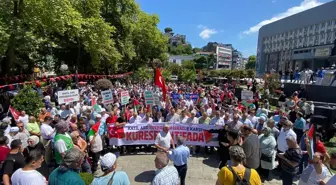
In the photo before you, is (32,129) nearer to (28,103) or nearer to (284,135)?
(28,103)

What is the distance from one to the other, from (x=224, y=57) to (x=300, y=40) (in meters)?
108

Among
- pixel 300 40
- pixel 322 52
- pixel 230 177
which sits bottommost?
pixel 230 177

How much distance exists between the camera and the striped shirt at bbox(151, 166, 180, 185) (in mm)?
3801

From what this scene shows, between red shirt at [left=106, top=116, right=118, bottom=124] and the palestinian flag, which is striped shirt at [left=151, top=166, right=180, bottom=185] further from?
red shirt at [left=106, top=116, right=118, bottom=124]

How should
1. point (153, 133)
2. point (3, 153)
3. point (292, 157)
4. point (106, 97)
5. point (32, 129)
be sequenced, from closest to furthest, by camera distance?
point (3, 153), point (292, 157), point (32, 129), point (153, 133), point (106, 97)

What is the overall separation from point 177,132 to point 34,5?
1440 cm

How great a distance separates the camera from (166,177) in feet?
12.6

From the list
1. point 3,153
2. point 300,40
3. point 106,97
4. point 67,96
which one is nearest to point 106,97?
point 106,97

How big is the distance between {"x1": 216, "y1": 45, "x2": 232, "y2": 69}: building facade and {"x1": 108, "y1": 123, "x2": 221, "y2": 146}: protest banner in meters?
165

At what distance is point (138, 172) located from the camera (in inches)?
316

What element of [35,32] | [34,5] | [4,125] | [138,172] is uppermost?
[34,5]

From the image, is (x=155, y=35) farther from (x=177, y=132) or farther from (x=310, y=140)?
(x=310, y=140)

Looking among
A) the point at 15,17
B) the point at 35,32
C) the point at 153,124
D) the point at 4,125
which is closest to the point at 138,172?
the point at 153,124

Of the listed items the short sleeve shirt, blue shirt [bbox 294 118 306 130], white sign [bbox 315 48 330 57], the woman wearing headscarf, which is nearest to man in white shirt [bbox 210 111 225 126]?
the woman wearing headscarf
